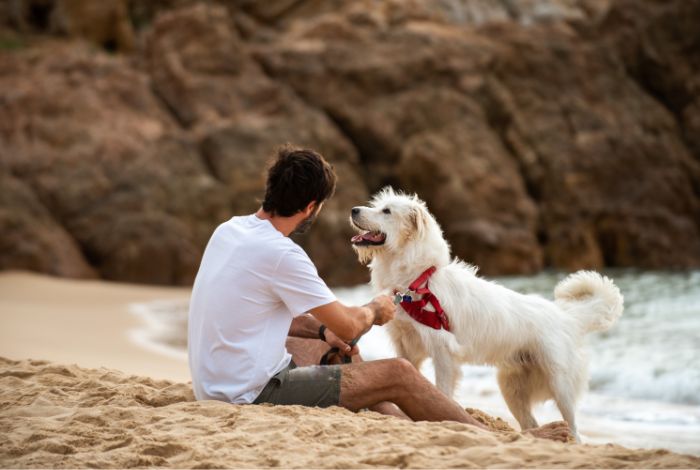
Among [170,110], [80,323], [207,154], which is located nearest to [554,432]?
[80,323]

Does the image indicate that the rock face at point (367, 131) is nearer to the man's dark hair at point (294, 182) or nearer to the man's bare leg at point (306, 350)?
the man's bare leg at point (306, 350)

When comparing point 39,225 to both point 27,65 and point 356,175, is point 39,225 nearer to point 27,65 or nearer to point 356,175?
point 27,65

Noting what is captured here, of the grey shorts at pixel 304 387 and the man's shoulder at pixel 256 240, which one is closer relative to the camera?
the man's shoulder at pixel 256 240

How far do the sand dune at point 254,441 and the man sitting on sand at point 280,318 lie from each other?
0.14 metres

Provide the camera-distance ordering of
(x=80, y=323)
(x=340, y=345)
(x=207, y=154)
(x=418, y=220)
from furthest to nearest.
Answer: (x=207, y=154)
(x=80, y=323)
(x=418, y=220)
(x=340, y=345)

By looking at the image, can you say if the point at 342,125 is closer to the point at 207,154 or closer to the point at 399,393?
the point at 207,154

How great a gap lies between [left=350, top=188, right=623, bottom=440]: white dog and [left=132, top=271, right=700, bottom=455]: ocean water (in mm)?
324

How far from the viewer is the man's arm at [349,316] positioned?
400cm

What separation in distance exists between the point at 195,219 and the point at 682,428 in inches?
512

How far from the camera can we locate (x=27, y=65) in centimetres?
1934

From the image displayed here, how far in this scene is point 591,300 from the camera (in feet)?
18.5

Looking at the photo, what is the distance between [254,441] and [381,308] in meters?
1.10

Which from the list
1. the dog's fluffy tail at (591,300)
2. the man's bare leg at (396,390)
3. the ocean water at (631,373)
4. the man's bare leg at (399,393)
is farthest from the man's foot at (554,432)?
the dog's fluffy tail at (591,300)

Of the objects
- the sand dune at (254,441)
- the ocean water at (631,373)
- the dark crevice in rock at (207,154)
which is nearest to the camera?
the sand dune at (254,441)
